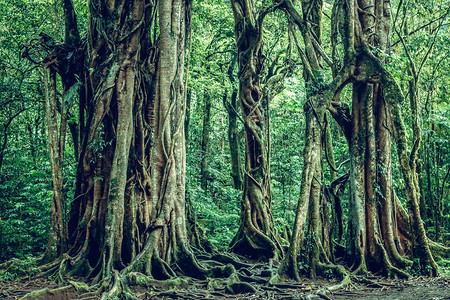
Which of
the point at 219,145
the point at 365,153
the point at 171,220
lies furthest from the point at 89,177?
the point at 219,145

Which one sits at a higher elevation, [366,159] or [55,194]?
[366,159]

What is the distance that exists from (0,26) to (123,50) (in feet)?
15.8

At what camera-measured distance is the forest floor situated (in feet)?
15.8

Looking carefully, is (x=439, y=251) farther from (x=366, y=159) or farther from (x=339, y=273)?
(x=339, y=273)

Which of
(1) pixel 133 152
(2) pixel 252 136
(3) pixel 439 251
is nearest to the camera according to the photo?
(1) pixel 133 152

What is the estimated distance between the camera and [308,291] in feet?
16.9

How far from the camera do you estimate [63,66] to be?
709 cm

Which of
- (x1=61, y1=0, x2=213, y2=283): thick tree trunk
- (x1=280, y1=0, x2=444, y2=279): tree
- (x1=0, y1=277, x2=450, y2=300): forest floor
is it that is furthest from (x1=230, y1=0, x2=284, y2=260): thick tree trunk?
(x1=0, y1=277, x2=450, y2=300): forest floor

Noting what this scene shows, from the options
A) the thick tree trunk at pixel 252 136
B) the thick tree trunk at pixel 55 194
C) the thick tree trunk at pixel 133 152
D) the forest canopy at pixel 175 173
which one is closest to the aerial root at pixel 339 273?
the forest canopy at pixel 175 173

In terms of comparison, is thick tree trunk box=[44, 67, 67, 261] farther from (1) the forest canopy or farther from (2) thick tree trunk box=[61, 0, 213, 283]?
(2) thick tree trunk box=[61, 0, 213, 283]

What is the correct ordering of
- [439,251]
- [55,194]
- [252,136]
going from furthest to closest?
[252,136] → [439,251] → [55,194]

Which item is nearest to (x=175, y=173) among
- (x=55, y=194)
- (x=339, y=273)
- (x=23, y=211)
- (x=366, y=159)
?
(x=55, y=194)

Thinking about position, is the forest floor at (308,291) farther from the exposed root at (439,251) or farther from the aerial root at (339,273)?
the exposed root at (439,251)

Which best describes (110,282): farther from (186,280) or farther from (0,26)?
(0,26)
